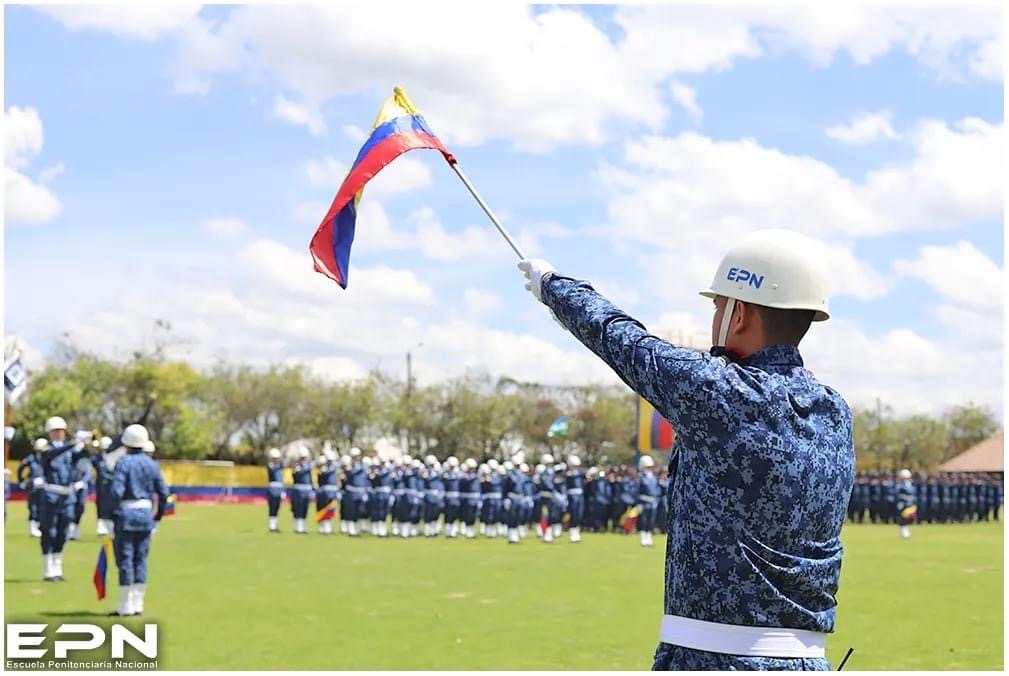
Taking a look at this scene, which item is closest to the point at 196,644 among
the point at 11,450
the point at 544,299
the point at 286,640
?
the point at 286,640

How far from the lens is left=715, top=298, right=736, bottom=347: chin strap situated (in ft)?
11.3

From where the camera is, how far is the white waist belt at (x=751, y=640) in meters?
3.25

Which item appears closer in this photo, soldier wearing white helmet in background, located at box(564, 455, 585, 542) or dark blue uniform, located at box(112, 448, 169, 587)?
dark blue uniform, located at box(112, 448, 169, 587)

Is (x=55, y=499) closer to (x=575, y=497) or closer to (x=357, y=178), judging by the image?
(x=357, y=178)

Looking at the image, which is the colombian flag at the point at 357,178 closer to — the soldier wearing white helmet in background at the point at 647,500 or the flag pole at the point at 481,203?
the flag pole at the point at 481,203

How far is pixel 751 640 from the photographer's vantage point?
325 centimetres

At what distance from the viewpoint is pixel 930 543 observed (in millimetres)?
28031

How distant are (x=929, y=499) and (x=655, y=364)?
39.0 metres

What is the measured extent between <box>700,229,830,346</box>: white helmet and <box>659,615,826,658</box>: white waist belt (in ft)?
2.35

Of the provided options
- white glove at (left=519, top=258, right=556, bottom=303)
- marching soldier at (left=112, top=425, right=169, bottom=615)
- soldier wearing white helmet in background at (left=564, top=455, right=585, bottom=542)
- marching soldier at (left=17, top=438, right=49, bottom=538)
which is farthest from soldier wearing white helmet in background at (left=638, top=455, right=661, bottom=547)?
white glove at (left=519, top=258, right=556, bottom=303)

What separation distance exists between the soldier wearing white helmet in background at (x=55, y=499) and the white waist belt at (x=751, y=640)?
14.5m

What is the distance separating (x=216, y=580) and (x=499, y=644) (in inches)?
267

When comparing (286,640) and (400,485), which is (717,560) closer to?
(286,640)

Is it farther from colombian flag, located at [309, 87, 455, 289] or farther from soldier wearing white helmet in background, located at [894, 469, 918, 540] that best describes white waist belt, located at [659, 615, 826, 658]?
soldier wearing white helmet in background, located at [894, 469, 918, 540]
